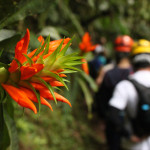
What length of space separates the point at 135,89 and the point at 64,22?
89cm

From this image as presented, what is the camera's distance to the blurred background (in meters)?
0.71

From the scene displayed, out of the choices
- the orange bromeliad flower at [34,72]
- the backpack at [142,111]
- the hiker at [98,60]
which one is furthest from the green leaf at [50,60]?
the hiker at [98,60]

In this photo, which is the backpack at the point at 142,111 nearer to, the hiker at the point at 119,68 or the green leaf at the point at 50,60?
the hiker at the point at 119,68

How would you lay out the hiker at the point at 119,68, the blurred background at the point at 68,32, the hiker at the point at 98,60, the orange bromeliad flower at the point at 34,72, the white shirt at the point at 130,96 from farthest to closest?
the hiker at the point at 98,60
the hiker at the point at 119,68
the white shirt at the point at 130,96
the blurred background at the point at 68,32
the orange bromeliad flower at the point at 34,72

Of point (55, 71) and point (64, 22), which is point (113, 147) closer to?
point (64, 22)

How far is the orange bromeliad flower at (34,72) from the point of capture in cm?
49

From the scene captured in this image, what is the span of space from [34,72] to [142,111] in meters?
1.52

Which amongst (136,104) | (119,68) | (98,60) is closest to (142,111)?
(136,104)

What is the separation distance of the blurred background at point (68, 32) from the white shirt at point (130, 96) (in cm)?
29

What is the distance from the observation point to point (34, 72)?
487 mm

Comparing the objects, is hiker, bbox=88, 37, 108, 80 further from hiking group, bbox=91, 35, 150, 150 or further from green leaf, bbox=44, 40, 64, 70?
green leaf, bbox=44, 40, 64, 70

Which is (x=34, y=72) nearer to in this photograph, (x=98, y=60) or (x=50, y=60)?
(x=50, y=60)

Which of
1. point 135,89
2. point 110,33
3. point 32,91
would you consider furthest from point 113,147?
point 32,91

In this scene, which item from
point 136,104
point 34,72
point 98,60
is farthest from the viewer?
point 98,60
